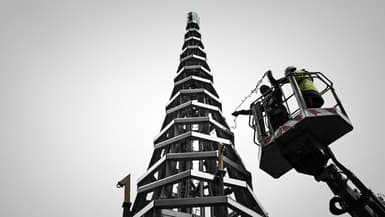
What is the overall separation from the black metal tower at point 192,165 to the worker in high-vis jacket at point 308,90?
11.9ft

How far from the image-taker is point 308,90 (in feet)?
22.4

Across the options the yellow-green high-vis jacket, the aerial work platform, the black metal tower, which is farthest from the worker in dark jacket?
the black metal tower

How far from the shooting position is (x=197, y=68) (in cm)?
1609

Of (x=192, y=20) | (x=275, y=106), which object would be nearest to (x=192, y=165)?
(x=275, y=106)

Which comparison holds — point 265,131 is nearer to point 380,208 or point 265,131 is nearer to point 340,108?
point 340,108

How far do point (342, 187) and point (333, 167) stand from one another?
394 mm

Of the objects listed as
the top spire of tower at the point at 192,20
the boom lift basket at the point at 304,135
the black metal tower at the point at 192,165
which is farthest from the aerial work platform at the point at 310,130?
the top spire of tower at the point at 192,20

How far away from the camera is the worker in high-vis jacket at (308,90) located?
22.0 ft

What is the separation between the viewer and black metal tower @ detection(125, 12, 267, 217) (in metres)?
9.03

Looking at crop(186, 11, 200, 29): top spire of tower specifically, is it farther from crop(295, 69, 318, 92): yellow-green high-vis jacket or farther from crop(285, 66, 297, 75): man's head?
crop(295, 69, 318, 92): yellow-green high-vis jacket

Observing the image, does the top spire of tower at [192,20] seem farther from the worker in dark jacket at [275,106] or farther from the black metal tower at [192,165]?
the worker in dark jacket at [275,106]

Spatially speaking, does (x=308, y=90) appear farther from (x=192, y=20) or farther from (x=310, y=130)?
(x=192, y=20)

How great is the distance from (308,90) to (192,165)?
6.53 metres

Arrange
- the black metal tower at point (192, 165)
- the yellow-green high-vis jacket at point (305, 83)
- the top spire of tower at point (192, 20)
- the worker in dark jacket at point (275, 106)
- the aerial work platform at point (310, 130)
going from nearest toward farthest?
1. the aerial work platform at point (310, 130)
2. the yellow-green high-vis jacket at point (305, 83)
3. the worker in dark jacket at point (275, 106)
4. the black metal tower at point (192, 165)
5. the top spire of tower at point (192, 20)
